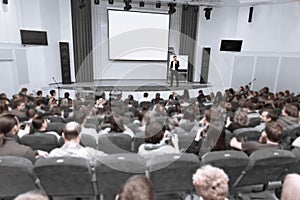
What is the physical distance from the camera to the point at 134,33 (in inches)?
387

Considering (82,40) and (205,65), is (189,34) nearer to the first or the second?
(205,65)

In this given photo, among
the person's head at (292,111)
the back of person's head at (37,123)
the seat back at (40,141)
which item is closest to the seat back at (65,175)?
the seat back at (40,141)

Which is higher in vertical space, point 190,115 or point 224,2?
point 224,2

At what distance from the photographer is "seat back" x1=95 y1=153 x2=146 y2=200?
7.34ft

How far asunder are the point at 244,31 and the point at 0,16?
33.8 feet

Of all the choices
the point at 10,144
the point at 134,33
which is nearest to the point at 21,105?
the point at 10,144

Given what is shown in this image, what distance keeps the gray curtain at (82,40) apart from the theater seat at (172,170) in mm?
9200

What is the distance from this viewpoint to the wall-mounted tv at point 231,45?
10655 millimetres

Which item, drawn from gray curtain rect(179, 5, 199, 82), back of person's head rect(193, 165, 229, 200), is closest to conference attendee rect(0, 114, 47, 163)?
back of person's head rect(193, 165, 229, 200)

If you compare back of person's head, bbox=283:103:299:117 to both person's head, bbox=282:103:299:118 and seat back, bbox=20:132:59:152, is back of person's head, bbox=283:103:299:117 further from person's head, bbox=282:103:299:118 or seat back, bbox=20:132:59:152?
seat back, bbox=20:132:59:152

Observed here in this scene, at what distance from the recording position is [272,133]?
2.72 metres

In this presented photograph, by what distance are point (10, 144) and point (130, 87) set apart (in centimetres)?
768

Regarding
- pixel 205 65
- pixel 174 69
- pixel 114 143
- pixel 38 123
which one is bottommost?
A: pixel 114 143

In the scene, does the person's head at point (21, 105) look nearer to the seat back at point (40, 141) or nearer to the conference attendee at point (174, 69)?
the seat back at point (40, 141)
